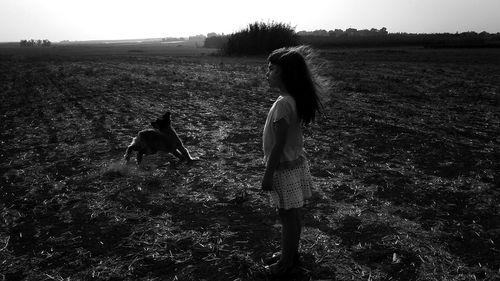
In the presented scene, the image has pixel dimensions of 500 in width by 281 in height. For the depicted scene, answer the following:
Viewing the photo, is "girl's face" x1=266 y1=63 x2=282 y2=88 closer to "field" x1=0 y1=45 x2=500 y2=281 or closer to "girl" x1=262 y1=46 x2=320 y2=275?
"girl" x1=262 y1=46 x2=320 y2=275

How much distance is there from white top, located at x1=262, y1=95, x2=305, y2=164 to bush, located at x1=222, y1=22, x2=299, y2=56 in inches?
1628

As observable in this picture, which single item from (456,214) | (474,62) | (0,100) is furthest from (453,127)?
(474,62)

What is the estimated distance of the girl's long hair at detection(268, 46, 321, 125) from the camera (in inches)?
135

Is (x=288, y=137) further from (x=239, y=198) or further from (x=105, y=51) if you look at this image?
(x=105, y=51)

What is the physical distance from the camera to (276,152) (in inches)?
136

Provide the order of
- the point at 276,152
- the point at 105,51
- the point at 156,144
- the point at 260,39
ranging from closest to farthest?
1. the point at 276,152
2. the point at 156,144
3. the point at 260,39
4. the point at 105,51

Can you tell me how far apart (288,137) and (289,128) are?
0.09 metres

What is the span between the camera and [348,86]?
640 inches

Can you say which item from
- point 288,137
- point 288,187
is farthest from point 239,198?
point 288,137

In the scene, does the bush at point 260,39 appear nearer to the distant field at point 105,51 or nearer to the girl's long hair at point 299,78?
the distant field at point 105,51

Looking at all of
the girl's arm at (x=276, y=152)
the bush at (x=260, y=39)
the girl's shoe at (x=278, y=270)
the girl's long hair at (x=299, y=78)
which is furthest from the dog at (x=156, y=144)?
the bush at (x=260, y=39)

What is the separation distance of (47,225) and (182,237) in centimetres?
172

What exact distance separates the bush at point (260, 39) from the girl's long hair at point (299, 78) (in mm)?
41353

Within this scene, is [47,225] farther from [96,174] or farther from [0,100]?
[0,100]
